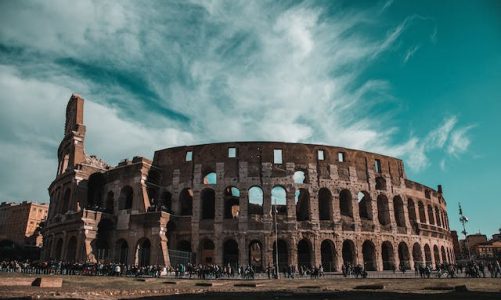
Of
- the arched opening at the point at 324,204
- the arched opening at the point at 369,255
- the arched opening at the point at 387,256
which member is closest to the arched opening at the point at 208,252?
the arched opening at the point at 324,204

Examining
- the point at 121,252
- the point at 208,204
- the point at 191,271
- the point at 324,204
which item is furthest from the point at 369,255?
the point at 121,252

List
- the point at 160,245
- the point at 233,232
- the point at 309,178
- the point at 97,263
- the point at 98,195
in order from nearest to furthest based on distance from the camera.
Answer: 1. the point at 97,263
2. the point at 160,245
3. the point at 233,232
4. the point at 309,178
5. the point at 98,195

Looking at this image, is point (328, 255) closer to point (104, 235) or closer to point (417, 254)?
point (417, 254)

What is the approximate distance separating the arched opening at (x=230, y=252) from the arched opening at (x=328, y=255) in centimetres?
783

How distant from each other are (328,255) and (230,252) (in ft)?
29.5

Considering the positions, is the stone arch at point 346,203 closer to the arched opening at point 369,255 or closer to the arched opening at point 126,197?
the arched opening at point 369,255

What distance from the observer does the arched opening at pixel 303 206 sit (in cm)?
3350

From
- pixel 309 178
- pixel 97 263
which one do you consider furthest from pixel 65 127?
pixel 309 178

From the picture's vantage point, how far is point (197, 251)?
3134cm

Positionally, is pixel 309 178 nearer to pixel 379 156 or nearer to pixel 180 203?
pixel 379 156

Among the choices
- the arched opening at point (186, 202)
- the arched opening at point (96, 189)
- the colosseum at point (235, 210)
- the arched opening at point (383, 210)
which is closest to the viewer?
the colosseum at point (235, 210)

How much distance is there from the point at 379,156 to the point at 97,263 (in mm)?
27515

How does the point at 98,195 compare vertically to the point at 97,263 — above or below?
above

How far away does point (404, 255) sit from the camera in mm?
36250
